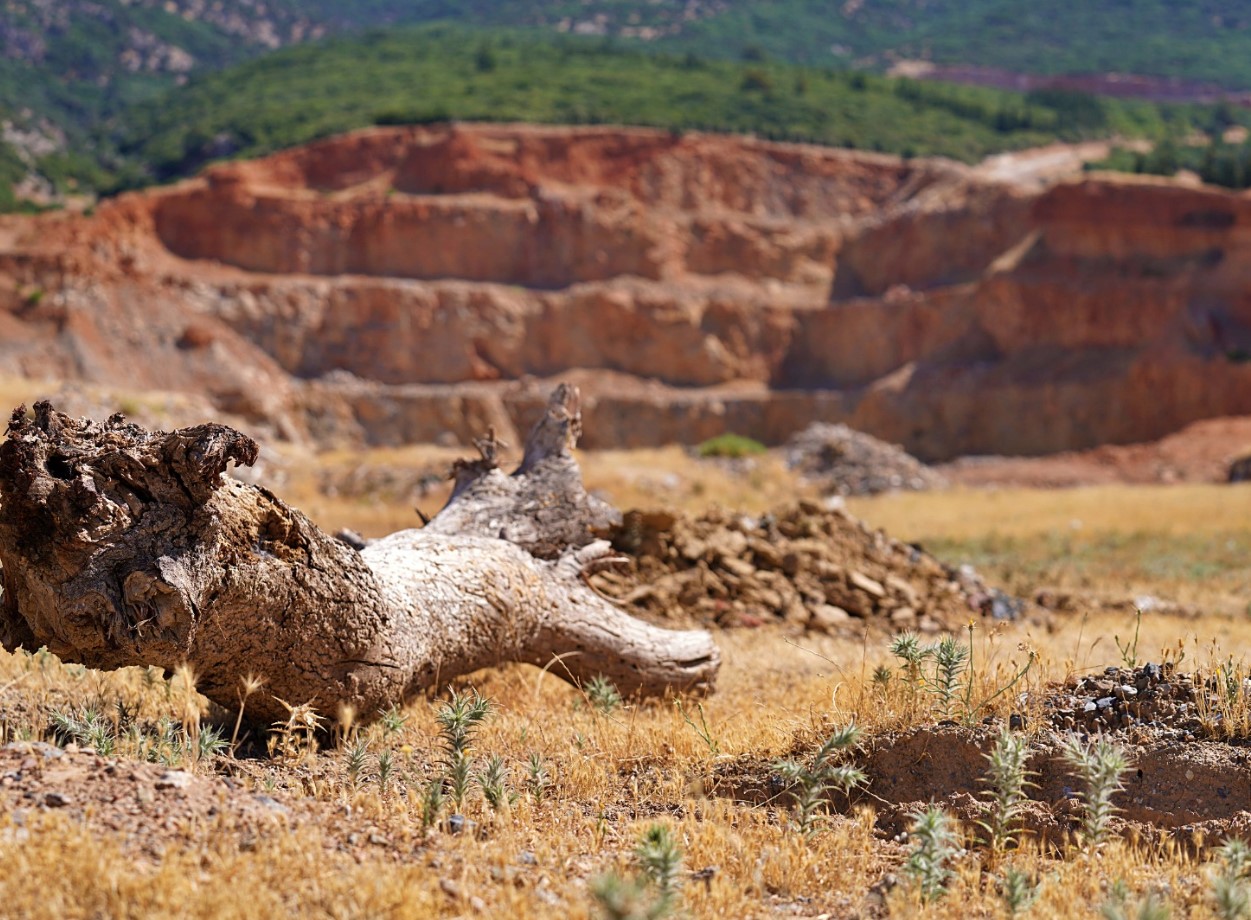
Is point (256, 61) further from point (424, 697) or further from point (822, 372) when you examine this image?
point (424, 697)

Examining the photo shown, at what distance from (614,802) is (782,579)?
5891 mm

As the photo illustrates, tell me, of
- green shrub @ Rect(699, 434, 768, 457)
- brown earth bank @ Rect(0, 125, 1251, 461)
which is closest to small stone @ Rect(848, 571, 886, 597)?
green shrub @ Rect(699, 434, 768, 457)

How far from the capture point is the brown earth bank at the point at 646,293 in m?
41.5

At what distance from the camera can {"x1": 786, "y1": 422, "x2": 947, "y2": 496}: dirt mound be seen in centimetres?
3148

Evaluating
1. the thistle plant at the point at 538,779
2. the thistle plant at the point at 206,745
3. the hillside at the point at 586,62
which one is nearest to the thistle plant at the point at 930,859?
the thistle plant at the point at 538,779

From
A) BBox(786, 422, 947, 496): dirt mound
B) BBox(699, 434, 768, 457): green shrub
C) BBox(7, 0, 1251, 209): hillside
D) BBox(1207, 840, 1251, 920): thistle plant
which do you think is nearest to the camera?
BBox(1207, 840, 1251, 920): thistle plant

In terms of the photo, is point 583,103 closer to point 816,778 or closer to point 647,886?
point 816,778

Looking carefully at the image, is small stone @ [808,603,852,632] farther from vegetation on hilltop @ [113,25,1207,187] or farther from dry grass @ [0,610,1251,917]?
vegetation on hilltop @ [113,25,1207,187]

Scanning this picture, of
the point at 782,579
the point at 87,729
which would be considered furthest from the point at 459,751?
the point at 782,579

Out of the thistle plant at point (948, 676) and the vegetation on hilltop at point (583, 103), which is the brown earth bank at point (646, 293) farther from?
the thistle plant at point (948, 676)

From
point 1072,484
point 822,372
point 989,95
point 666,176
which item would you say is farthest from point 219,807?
point 989,95

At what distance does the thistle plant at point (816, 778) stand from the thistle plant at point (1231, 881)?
1285 millimetres

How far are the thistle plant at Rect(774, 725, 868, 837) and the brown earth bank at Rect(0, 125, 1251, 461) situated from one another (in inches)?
1449

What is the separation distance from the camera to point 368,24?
4678 inches
